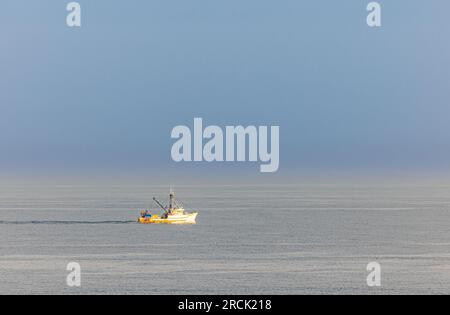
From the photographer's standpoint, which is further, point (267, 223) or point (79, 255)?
point (267, 223)

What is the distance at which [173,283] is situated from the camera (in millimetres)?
79062

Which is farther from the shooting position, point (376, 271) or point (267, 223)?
point (267, 223)

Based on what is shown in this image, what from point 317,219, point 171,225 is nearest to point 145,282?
point 171,225

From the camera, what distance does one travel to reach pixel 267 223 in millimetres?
148750

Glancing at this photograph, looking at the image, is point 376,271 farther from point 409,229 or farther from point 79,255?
point 409,229

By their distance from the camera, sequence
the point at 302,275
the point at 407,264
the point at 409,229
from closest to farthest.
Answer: the point at 302,275 < the point at 407,264 < the point at 409,229
